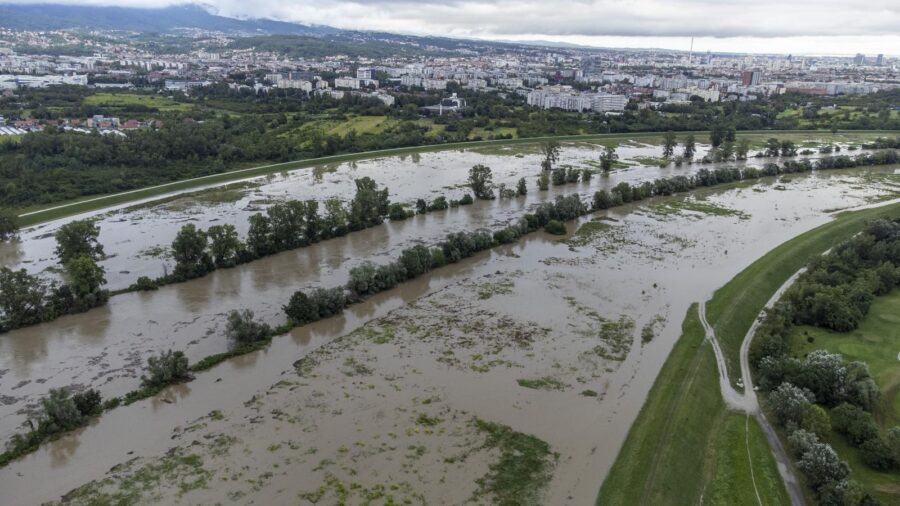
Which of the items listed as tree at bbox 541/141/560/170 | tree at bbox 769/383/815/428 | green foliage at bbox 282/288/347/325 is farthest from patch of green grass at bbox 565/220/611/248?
tree at bbox 769/383/815/428

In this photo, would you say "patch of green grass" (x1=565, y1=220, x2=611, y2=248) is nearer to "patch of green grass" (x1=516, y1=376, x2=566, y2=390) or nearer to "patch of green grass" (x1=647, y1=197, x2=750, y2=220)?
"patch of green grass" (x1=647, y1=197, x2=750, y2=220)

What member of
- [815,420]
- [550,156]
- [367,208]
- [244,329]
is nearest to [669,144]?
[550,156]

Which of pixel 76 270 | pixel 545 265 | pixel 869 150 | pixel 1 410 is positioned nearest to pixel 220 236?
pixel 76 270

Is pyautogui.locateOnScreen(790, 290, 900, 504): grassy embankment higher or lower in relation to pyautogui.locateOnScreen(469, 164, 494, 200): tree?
lower

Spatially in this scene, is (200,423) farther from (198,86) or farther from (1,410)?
(198,86)

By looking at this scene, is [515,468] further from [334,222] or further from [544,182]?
[544,182]

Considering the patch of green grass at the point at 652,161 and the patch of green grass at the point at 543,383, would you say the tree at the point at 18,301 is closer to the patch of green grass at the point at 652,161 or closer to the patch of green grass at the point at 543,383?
the patch of green grass at the point at 543,383
